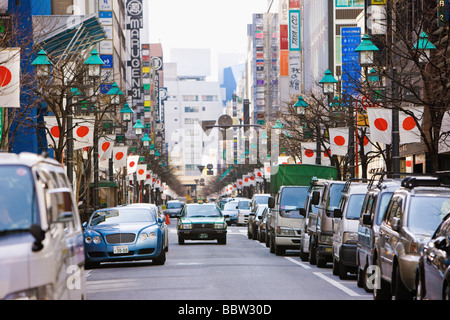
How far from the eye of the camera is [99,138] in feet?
143

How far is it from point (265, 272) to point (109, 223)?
4.64 m

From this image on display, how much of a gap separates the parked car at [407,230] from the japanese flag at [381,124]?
13172 millimetres

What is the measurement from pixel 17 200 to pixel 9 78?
1532cm

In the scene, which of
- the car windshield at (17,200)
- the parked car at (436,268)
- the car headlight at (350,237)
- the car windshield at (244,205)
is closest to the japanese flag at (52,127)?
the car headlight at (350,237)

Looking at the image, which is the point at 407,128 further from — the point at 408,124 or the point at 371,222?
the point at 371,222

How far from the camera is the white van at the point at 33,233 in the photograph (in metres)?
8.38

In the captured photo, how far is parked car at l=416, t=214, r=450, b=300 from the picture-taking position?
10.7 m

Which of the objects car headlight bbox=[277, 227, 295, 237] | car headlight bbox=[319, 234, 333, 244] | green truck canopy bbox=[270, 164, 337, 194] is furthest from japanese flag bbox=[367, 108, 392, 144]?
green truck canopy bbox=[270, 164, 337, 194]

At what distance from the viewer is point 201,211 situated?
41094 millimetres

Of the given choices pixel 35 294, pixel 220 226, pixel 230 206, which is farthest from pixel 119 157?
pixel 35 294

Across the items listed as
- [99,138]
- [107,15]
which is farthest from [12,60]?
[107,15]

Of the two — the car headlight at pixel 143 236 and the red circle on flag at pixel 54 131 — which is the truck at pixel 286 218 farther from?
the red circle on flag at pixel 54 131

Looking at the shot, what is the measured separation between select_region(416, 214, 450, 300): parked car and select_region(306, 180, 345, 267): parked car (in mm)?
11854

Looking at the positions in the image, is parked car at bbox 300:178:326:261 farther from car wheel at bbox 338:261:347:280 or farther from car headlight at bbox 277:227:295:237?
car wheel at bbox 338:261:347:280
